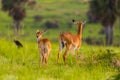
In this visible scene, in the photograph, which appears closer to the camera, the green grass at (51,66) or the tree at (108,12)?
the green grass at (51,66)

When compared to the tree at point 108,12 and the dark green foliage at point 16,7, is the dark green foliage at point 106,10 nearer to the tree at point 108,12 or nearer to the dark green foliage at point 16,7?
the tree at point 108,12

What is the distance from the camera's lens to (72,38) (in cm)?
1588

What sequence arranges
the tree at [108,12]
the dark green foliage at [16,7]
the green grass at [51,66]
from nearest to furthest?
the green grass at [51,66] < the tree at [108,12] < the dark green foliage at [16,7]

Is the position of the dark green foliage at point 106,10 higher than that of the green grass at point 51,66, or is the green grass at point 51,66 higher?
the green grass at point 51,66

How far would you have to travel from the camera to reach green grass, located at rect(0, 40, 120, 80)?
42.3 feet

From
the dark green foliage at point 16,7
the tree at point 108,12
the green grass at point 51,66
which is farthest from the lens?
the dark green foliage at point 16,7

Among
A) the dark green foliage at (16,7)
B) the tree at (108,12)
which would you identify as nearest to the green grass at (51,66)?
the tree at (108,12)

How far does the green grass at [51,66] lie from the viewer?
12892mm

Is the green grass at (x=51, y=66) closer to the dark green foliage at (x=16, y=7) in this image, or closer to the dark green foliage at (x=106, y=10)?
the dark green foliage at (x=106, y=10)

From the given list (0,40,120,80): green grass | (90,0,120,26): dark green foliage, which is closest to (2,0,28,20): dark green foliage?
(90,0,120,26): dark green foliage

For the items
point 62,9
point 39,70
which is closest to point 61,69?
point 39,70

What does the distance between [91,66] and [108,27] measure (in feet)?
203

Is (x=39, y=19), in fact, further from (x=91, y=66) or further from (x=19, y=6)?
(x=91, y=66)

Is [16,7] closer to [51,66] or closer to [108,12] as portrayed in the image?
[108,12]
